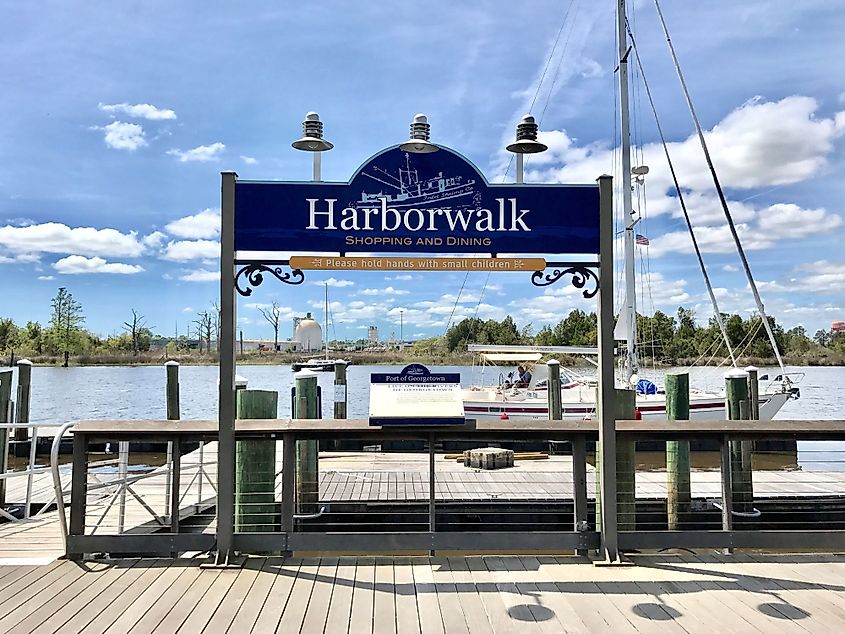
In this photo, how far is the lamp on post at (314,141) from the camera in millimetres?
4148

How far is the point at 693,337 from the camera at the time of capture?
144 ft

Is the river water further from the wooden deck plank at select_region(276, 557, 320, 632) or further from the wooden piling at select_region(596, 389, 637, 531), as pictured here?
the wooden deck plank at select_region(276, 557, 320, 632)

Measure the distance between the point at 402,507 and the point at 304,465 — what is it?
3.98ft

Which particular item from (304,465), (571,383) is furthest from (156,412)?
(304,465)

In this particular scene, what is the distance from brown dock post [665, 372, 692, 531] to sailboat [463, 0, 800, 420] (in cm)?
594

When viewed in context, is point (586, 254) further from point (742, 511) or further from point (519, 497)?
point (742, 511)

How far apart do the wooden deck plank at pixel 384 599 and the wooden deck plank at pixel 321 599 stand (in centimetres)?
23

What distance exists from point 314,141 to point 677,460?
203 inches

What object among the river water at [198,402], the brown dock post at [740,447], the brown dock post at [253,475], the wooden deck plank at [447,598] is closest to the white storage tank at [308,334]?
the brown dock post at [253,475]

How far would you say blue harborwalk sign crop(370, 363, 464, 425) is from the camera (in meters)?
3.94

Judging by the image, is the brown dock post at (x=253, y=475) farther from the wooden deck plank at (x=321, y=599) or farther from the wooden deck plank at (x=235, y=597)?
the wooden deck plank at (x=321, y=599)

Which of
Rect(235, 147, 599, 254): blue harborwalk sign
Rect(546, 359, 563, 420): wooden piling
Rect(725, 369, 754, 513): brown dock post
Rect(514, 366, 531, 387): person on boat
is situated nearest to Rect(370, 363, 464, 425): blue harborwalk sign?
Rect(235, 147, 599, 254): blue harborwalk sign

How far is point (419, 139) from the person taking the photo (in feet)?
13.4

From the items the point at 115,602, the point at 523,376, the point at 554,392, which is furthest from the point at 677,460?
the point at 523,376
